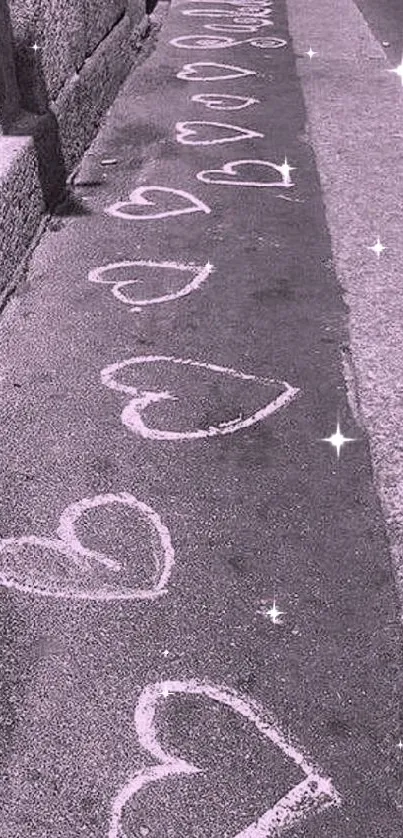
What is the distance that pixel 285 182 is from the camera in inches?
232

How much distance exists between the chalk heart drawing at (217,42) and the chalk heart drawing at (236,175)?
12.0 feet

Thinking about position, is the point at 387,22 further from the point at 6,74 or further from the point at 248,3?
the point at 6,74

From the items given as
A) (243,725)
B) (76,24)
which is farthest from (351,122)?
(243,725)

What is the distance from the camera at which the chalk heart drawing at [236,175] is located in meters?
5.87

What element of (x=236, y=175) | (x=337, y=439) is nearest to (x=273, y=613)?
(x=337, y=439)

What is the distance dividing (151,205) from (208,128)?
1581 mm

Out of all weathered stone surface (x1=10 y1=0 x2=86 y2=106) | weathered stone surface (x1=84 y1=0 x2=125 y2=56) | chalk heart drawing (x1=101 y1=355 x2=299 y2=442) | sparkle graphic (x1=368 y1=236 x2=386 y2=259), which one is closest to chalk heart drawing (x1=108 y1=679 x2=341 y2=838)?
chalk heart drawing (x1=101 y1=355 x2=299 y2=442)

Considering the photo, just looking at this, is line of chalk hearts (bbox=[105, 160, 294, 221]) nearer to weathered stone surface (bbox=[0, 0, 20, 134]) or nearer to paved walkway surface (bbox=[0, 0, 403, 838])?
paved walkway surface (bbox=[0, 0, 403, 838])

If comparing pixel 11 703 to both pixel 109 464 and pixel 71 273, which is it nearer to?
pixel 109 464

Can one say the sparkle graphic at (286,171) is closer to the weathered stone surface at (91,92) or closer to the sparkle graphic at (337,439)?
the weathered stone surface at (91,92)

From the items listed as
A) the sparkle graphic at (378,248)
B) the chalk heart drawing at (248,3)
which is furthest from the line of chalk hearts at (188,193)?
the chalk heart drawing at (248,3)

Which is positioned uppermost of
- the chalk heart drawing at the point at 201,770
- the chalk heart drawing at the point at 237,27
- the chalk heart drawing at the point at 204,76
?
the chalk heart drawing at the point at 237,27

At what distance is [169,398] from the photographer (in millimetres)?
3699

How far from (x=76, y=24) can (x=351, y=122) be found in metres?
2.08
